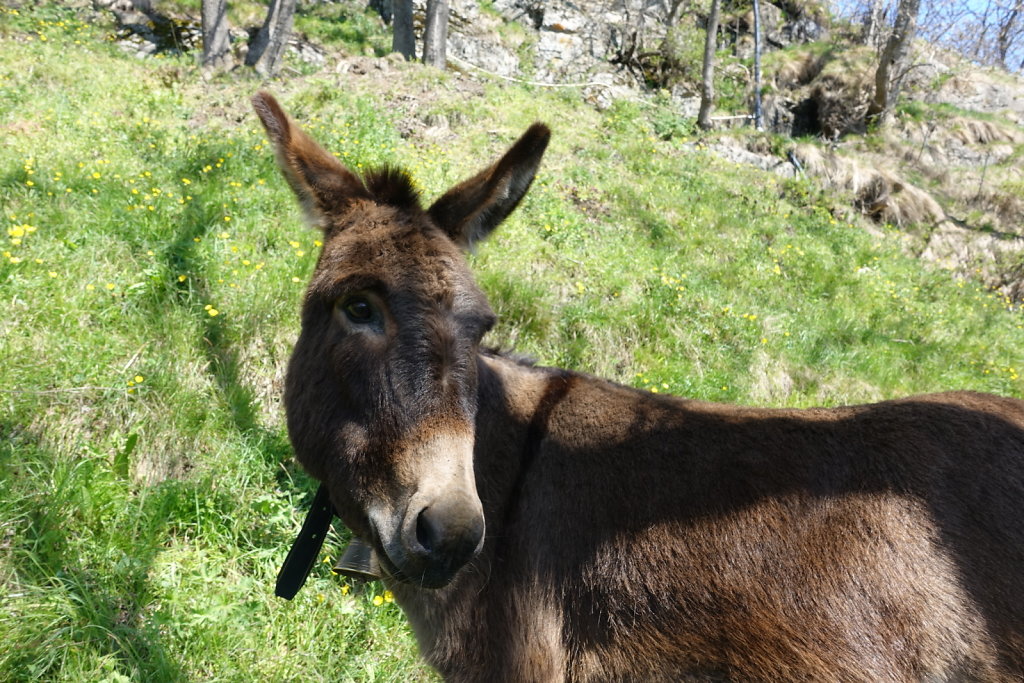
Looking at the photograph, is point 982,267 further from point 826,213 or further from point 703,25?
point 703,25

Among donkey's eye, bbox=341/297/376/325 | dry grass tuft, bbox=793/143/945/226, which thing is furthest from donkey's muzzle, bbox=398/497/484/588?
dry grass tuft, bbox=793/143/945/226

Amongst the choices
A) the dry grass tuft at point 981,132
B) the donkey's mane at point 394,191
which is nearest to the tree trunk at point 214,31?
the donkey's mane at point 394,191

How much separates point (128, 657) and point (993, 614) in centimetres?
365

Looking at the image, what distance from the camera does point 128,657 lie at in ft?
9.77

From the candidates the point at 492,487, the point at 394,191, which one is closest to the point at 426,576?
Answer: the point at 492,487

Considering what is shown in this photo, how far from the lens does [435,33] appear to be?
41.9 ft

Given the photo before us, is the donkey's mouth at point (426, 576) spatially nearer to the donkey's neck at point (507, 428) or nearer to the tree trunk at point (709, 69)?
the donkey's neck at point (507, 428)

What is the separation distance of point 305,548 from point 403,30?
44.1 ft

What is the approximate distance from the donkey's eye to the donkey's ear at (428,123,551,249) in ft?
2.31

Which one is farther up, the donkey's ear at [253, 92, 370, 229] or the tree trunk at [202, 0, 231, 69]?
the donkey's ear at [253, 92, 370, 229]

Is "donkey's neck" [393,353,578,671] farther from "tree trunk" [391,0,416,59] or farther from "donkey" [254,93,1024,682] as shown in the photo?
"tree trunk" [391,0,416,59]

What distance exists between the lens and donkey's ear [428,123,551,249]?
9.85ft

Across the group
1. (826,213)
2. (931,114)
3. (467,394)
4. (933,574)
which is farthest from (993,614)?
(931,114)

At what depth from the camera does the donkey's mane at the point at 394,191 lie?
120 inches
